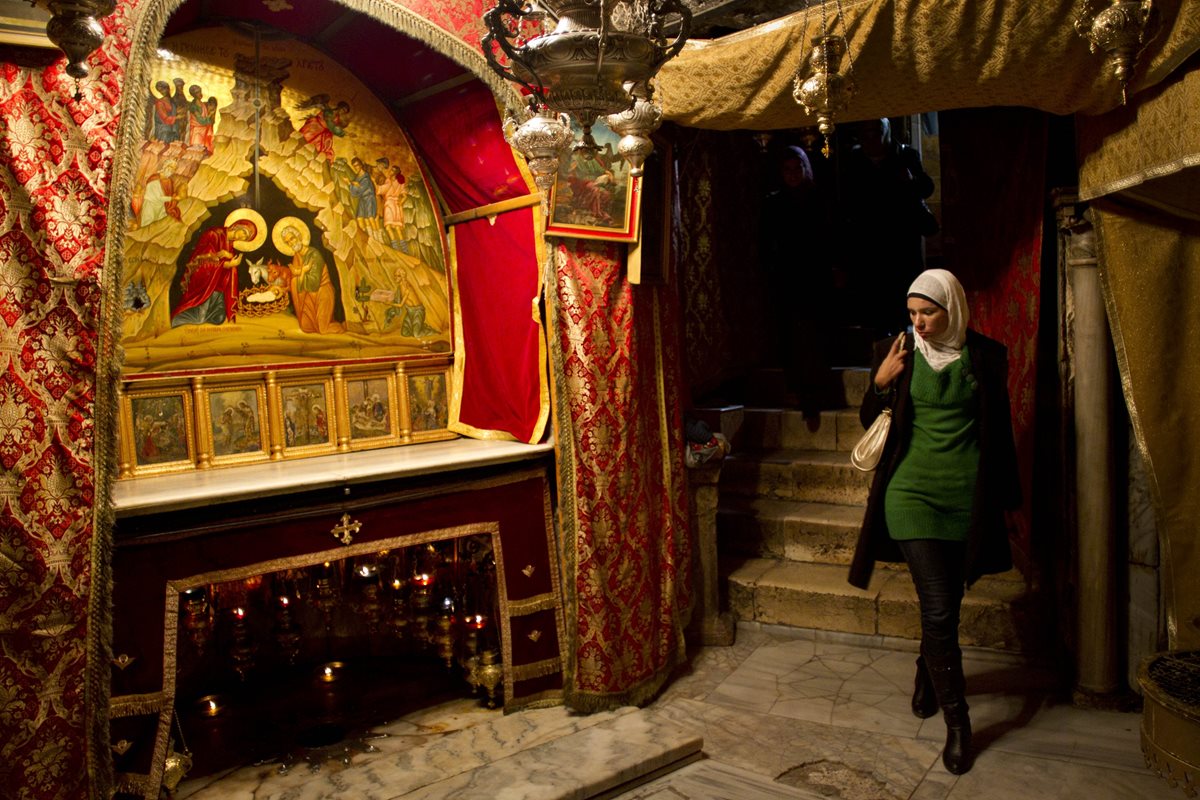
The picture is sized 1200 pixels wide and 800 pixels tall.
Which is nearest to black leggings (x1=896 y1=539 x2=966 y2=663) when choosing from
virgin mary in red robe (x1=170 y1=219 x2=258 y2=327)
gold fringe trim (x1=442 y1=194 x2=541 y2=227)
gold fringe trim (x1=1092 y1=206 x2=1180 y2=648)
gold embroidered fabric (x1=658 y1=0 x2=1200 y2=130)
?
gold fringe trim (x1=1092 y1=206 x2=1180 y2=648)

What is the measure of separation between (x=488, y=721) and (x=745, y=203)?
15.1 ft

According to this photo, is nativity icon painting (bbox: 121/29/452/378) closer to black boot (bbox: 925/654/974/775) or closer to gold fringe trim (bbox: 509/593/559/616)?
gold fringe trim (bbox: 509/593/559/616)

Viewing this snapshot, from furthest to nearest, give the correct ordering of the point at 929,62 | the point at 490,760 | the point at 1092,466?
the point at 1092,466, the point at 490,760, the point at 929,62

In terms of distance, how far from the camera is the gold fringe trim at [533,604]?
4.02 meters

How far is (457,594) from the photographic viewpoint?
439cm

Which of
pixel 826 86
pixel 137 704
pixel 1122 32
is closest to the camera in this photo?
pixel 1122 32

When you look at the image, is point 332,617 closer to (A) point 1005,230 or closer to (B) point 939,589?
(B) point 939,589

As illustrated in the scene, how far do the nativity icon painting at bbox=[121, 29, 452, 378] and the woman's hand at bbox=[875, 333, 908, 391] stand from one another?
7.28ft

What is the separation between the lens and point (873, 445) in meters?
3.56

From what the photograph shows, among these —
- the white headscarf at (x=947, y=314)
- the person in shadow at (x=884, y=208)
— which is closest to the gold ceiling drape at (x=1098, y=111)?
the white headscarf at (x=947, y=314)

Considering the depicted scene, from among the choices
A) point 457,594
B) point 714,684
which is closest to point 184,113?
point 457,594

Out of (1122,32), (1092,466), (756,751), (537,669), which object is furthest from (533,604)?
(1122,32)

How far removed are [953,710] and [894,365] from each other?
1.33 m

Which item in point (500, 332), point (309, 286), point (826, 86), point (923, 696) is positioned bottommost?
point (923, 696)
